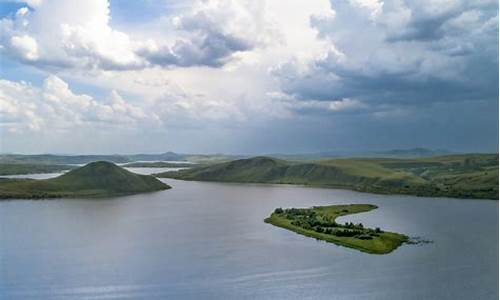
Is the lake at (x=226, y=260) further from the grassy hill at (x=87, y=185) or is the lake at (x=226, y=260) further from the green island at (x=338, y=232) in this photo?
the grassy hill at (x=87, y=185)

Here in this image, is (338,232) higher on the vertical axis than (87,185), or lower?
lower

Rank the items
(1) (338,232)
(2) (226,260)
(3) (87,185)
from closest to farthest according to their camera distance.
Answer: (2) (226,260), (1) (338,232), (3) (87,185)

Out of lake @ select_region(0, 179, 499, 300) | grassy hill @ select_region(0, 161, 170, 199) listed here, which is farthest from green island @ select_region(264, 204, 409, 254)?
grassy hill @ select_region(0, 161, 170, 199)

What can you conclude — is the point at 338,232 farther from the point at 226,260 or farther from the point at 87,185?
the point at 87,185

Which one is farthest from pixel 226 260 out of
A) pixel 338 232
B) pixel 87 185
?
pixel 87 185

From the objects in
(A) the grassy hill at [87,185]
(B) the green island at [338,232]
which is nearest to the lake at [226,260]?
(B) the green island at [338,232]

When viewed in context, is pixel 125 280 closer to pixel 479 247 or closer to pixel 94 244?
pixel 94 244
